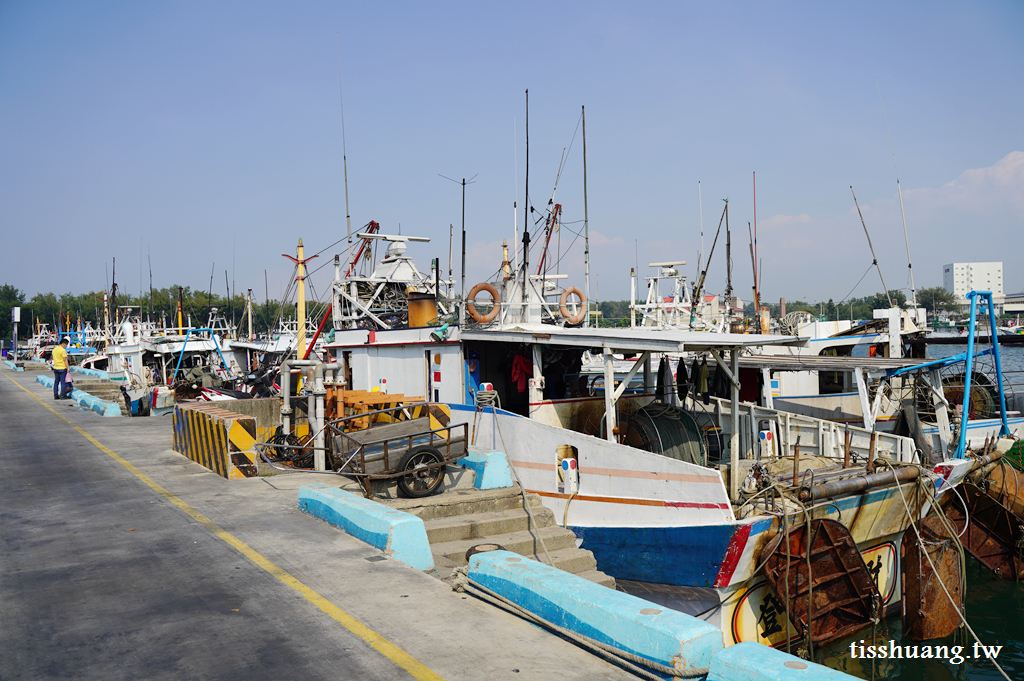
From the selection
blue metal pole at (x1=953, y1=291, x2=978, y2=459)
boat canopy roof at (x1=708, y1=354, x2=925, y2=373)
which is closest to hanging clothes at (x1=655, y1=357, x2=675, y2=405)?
boat canopy roof at (x1=708, y1=354, x2=925, y2=373)

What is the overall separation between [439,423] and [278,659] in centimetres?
750

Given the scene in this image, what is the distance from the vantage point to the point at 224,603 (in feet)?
18.7

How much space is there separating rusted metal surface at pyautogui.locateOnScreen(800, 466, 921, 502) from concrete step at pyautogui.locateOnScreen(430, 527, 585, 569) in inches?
115

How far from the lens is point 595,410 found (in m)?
12.4

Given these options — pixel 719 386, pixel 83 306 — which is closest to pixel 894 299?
pixel 719 386

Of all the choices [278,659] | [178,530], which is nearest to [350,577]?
[278,659]

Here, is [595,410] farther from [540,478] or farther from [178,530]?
[178,530]

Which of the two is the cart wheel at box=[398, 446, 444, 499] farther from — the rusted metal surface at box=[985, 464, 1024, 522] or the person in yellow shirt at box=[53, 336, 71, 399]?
the person in yellow shirt at box=[53, 336, 71, 399]

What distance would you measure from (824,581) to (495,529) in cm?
421

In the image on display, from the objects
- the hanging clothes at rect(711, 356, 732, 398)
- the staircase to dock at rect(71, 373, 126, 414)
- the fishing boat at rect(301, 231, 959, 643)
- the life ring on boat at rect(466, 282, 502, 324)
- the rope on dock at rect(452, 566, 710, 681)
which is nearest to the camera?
the rope on dock at rect(452, 566, 710, 681)

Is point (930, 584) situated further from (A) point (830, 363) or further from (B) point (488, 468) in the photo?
(B) point (488, 468)

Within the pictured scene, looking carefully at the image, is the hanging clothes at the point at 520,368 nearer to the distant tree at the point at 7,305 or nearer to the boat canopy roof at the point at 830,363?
the boat canopy roof at the point at 830,363

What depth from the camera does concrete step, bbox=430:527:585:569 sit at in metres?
8.79
